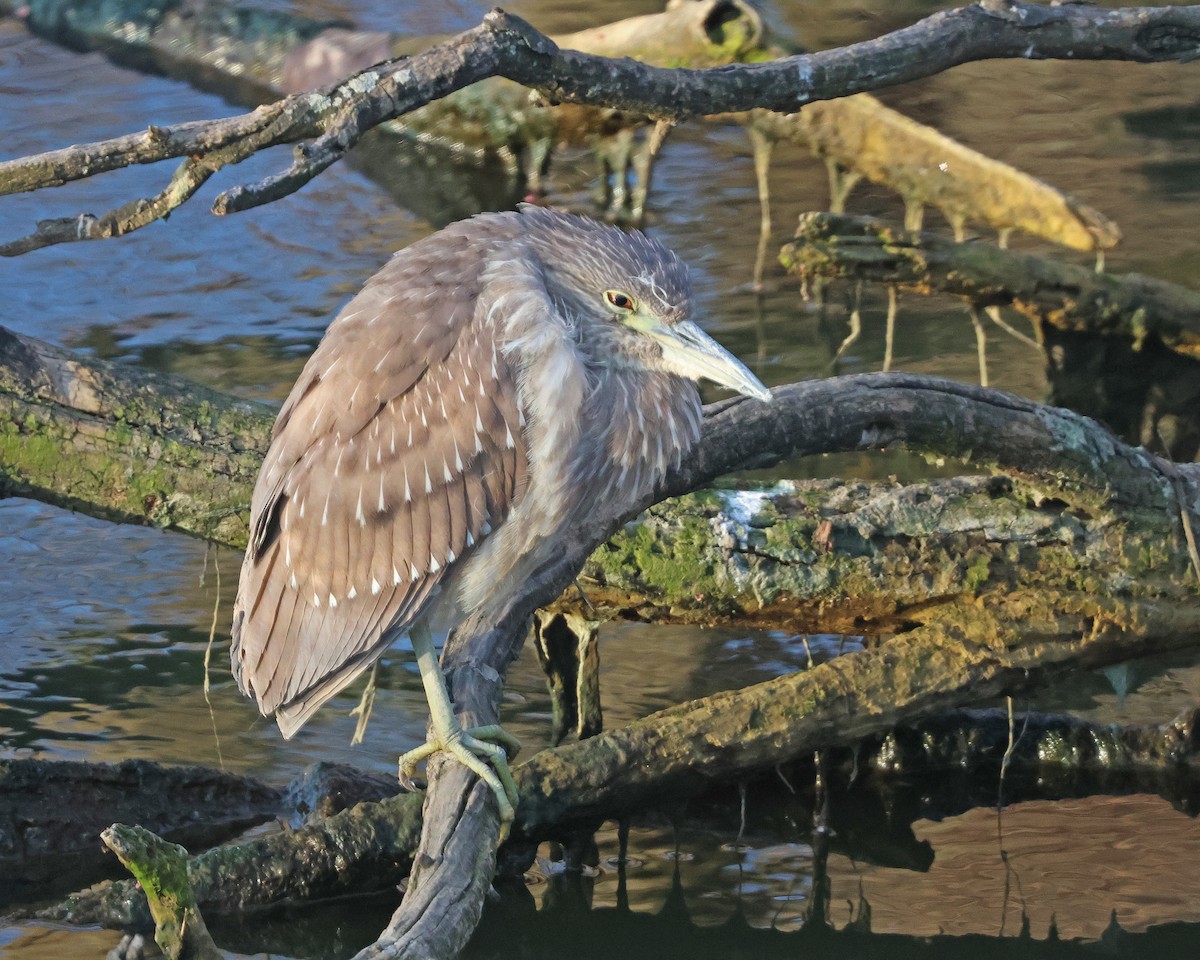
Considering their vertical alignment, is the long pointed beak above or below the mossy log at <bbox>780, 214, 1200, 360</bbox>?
above

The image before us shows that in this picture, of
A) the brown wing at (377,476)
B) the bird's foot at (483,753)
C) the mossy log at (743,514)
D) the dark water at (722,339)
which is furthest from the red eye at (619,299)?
the dark water at (722,339)

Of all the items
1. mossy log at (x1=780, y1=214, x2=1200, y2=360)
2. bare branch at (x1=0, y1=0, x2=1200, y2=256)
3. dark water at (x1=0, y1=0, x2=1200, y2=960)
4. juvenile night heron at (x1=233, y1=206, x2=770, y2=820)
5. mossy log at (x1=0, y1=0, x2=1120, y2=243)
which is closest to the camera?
bare branch at (x1=0, y1=0, x2=1200, y2=256)

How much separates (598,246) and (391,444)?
0.58 meters

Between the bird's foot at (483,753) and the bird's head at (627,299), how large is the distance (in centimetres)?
84

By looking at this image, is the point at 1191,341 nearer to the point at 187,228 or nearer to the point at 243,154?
the point at 243,154

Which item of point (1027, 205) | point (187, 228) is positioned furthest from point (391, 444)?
point (187, 228)

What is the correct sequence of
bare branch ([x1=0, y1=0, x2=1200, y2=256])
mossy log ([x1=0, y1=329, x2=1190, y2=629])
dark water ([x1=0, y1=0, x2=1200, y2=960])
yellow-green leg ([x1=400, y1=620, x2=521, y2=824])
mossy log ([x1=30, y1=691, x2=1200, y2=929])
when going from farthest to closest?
dark water ([x1=0, y1=0, x2=1200, y2=960])
mossy log ([x1=0, y1=329, x2=1190, y2=629])
mossy log ([x1=30, y1=691, x2=1200, y2=929])
yellow-green leg ([x1=400, y1=620, x2=521, y2=824])
bare branch ([x1=0, y1=0, x2=1200, y2=256])

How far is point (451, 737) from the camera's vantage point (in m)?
3.46

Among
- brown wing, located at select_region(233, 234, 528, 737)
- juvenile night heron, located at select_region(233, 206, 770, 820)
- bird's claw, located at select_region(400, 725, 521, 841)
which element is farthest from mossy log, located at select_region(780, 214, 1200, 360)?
bird's claw, located at select_region(400, 725, 521, 841)

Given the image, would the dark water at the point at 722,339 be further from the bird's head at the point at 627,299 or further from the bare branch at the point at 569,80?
the bare branch at the point at 569,80

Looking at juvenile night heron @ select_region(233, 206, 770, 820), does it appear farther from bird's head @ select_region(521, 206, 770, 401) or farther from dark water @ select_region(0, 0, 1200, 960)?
dark water @ select_region(0, 0, 1200, 960)

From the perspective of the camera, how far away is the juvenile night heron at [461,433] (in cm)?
327

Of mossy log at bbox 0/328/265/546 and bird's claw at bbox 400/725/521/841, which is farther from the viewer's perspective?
mossy log at bbox 0/328/265/546

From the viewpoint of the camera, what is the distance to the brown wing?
10.8 ft
